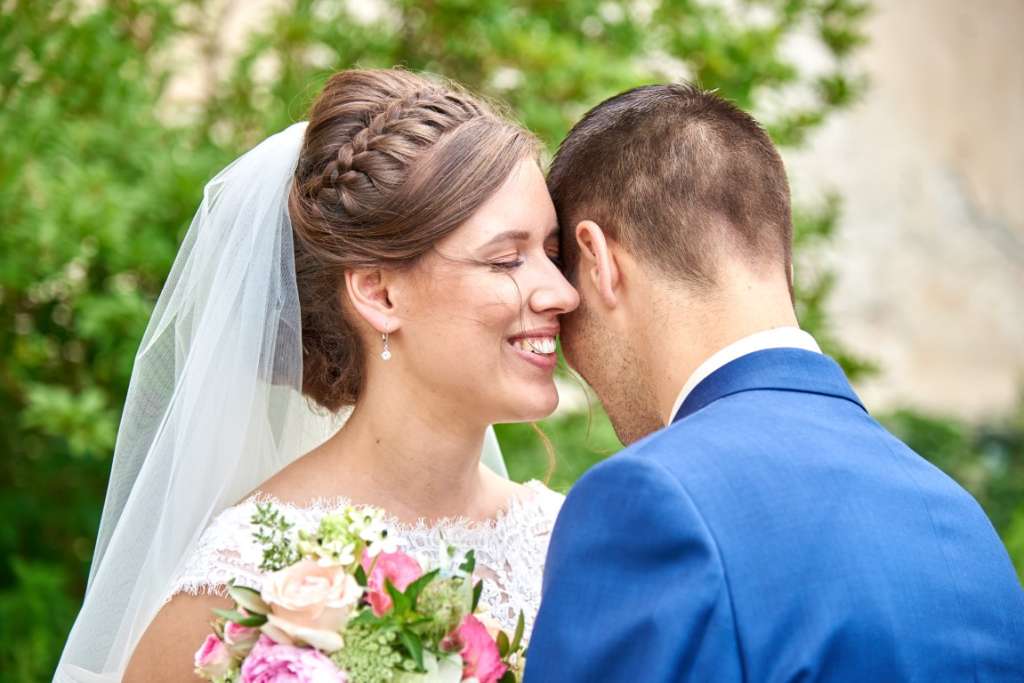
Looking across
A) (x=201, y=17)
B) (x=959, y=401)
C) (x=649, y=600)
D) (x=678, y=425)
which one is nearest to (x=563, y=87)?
(x=201, y=17)

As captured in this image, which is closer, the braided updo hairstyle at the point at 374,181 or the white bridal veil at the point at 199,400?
the braided updo hairstyle at the point at 374,181

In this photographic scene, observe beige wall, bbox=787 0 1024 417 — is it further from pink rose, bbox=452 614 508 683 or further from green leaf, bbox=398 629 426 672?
green leaf, bbox=398 629 426 672

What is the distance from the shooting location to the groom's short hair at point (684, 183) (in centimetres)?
233

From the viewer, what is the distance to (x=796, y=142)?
5.30 metres

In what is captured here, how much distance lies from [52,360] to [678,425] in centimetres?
322

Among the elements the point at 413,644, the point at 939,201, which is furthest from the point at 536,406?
the point at 939,201

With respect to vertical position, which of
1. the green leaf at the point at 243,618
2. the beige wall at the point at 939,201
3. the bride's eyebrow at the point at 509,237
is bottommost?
the beige wall at the point at 939,201

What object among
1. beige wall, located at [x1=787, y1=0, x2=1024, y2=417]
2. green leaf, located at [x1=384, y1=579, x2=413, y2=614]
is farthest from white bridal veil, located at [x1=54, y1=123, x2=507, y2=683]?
beige wall, located at [x1=787, y1=0, x2=1024, y2=417]

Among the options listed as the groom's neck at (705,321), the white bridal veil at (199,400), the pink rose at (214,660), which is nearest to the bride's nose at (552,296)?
the groom's neck at (705,321)

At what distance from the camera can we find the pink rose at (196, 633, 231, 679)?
218cm

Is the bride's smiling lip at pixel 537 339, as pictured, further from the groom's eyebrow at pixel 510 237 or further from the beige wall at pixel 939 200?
the beige wall at pixel 939 200

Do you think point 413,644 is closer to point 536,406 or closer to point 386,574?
point 386,574

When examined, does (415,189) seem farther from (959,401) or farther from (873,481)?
(959,401)

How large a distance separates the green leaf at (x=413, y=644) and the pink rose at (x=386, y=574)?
0.06m
